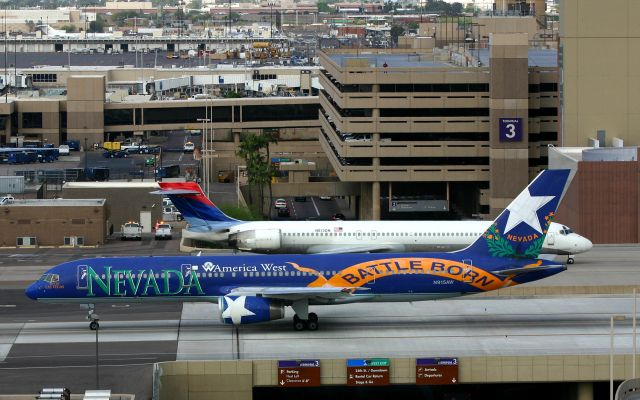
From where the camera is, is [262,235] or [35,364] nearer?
[35,364]

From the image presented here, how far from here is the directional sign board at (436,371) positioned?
71.8 m

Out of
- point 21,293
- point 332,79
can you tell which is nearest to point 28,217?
point 21,293

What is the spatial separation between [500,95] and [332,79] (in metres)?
27.9

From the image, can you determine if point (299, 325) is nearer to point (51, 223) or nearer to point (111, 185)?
point (51, 223)

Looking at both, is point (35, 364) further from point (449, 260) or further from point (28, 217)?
point (28, 217)

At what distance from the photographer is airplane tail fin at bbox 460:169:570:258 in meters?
80.2

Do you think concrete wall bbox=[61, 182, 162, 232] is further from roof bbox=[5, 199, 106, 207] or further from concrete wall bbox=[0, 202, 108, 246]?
concrete wall bbox=[0, 202, 108, 246]

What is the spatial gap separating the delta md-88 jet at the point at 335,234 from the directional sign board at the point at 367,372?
3189 centimetres

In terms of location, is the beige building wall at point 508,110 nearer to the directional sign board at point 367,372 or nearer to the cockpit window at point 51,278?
the cockpit window at point 51,278

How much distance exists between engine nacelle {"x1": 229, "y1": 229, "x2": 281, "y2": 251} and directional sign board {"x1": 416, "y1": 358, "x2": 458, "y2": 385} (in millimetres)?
35641

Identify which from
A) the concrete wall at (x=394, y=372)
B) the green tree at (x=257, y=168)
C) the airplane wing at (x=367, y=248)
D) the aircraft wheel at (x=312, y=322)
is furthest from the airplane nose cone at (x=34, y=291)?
the green tree at (x=257, y=168)

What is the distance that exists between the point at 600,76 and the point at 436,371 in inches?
2777

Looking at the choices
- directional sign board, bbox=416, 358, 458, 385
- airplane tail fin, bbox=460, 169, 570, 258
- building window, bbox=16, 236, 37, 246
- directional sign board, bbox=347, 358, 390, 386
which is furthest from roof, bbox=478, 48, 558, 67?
directional sign board, bbox=347, 358, 390, 386

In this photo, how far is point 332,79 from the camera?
176 meters
